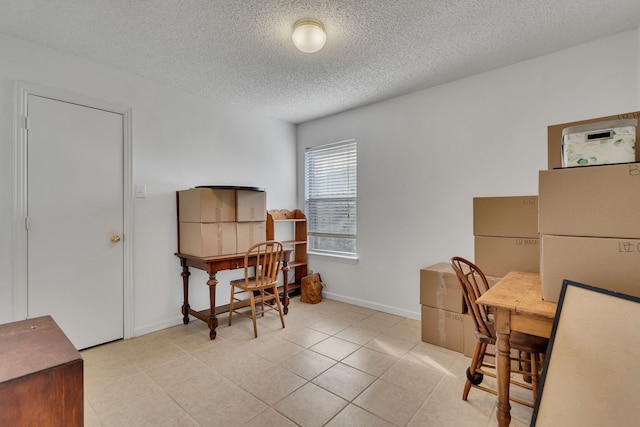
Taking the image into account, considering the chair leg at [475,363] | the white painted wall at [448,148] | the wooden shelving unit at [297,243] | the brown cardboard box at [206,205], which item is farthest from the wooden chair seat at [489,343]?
the wooden shelving unit at [297,243]

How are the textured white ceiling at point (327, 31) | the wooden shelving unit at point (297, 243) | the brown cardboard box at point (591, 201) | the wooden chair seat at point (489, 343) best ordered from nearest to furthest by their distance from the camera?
1. the brown cardboard box at point (591, 201)
2. the wooden chair seat at point (489, 343)
3. the textured white ceiling at point (327, 31)
4. the wooden shelving unit at point (297, 243)

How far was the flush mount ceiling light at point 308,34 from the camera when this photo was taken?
2.03 metres

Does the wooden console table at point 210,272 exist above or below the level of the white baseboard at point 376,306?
above

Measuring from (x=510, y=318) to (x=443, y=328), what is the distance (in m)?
1.33

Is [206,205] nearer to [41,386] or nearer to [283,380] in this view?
[283,380]

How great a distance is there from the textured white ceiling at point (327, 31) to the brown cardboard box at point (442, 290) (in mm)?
1871

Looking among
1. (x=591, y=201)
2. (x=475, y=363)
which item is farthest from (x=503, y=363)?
(x=591, y=201)

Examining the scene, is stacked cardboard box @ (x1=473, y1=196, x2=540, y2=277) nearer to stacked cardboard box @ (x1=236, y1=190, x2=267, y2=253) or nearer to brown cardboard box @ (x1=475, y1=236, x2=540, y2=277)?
brown cardboard box @ (x1=475, y1=236, x2=540, y2=277)

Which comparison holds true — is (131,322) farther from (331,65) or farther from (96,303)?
(331,65)

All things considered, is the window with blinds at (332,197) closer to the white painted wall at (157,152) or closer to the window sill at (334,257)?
the window sill at (334,257)

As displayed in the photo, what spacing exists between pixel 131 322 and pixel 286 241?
204cm

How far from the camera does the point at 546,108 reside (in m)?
2.52

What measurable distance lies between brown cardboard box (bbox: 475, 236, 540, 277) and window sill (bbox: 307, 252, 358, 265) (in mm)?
1722

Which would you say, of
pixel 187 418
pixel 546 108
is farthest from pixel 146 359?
pixel 546 108
